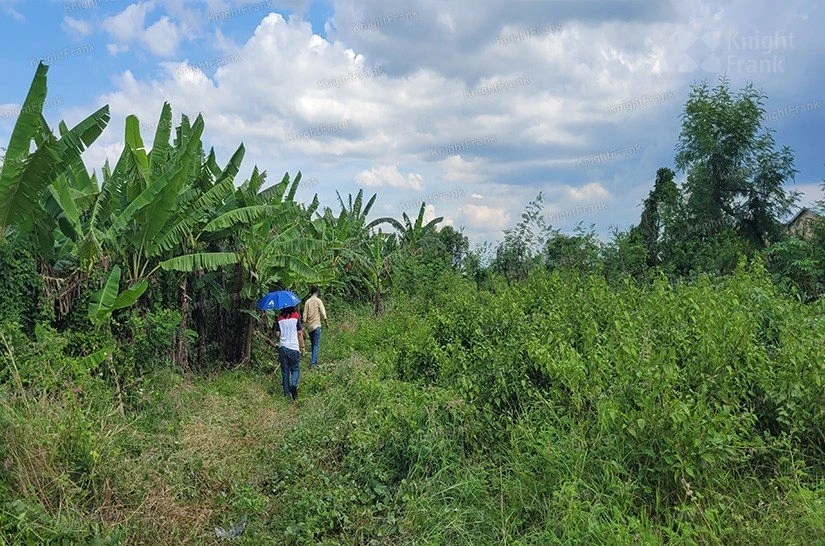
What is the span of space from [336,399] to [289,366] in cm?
150

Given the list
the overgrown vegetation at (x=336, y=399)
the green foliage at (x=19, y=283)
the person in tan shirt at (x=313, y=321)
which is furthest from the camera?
the person in tan shirt at (x=313, y=321)

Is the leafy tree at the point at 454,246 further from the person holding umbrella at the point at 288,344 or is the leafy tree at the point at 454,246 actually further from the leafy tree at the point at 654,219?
the person holding umbrella at the point at 288,344

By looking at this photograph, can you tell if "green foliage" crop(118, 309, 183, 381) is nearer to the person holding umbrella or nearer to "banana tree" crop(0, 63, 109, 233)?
the person holding umbrella

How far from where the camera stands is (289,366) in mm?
8227

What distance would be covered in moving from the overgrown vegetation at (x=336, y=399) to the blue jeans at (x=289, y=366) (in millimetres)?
291

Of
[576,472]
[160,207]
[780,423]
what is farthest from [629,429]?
[160,207]

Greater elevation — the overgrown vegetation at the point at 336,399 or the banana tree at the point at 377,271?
the banana tree at the point at 377,271

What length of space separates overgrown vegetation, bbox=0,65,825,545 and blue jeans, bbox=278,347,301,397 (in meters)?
0.29

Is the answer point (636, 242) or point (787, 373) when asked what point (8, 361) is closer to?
point (787, 373)

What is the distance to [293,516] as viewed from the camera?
4480 mm

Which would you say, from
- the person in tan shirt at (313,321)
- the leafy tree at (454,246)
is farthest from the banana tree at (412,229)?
the person in tan shirt at (313,321)

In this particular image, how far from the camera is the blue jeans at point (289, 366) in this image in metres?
8.13

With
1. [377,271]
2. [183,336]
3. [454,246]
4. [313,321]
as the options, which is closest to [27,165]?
[183,336]

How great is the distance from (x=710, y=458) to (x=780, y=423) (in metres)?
1.13
